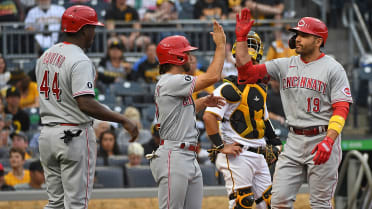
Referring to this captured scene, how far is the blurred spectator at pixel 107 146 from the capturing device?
878cm

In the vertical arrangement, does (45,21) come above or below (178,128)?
above

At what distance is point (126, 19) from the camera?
11602mm

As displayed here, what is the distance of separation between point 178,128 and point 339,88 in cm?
133

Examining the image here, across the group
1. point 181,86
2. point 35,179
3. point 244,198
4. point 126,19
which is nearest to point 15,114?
point 35,179

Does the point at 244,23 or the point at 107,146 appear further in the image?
the point at 107,146

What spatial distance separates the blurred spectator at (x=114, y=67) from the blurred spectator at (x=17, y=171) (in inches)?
103

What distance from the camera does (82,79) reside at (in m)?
4.82

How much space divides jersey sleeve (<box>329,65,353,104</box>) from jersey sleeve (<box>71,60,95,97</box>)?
192 cm

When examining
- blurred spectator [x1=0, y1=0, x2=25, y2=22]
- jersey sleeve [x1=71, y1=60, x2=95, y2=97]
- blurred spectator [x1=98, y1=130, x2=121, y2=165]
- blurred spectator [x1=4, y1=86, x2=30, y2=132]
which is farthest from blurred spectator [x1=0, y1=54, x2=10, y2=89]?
jersey sleeve [x1=71, y1=60, x2=95, y2=97]

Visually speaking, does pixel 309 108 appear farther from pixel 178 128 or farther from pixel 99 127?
pixel 99 127

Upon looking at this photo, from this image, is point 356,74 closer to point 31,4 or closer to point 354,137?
point 354,137

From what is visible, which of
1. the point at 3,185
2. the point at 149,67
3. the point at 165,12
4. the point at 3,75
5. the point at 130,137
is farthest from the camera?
the point at 165,12

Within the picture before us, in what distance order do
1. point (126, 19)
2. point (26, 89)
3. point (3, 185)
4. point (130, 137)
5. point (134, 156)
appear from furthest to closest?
point (126, 19)
point (26, 89)
point (130, 137)
point (134, 156)
point (3, 185)

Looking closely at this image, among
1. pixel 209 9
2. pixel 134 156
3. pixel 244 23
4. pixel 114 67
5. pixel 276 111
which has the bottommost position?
pixel 134 156
